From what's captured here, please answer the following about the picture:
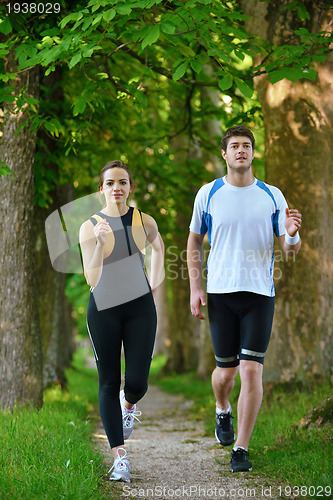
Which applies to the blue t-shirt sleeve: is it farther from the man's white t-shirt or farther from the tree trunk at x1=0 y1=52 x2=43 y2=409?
the tree trunk at x1=0 y1=52 x2=43 y2=409

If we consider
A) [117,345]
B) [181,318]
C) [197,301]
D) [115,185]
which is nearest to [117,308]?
[117,345]

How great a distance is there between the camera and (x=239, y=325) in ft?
15.2

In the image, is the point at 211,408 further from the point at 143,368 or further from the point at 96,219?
the point at 96,219

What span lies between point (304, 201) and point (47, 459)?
435cm

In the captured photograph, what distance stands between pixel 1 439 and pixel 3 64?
4.35 m

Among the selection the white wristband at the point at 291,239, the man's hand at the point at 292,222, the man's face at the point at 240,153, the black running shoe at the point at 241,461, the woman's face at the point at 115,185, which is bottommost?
the black running shoe at the point at 241,461

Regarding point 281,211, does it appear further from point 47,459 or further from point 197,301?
point 47,459

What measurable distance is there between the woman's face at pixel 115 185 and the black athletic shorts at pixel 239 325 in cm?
103

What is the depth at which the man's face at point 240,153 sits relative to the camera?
4.53 meters

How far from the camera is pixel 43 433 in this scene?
205 inches

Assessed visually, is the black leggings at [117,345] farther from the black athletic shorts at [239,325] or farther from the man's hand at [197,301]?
the black athletic shorts at [239,325]

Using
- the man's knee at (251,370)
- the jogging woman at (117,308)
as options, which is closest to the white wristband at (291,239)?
the man's knee at (251,370)

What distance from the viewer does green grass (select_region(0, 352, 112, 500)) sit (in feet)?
11.7

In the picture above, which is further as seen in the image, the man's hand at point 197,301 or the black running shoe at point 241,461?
the man's hand at point 197,301
